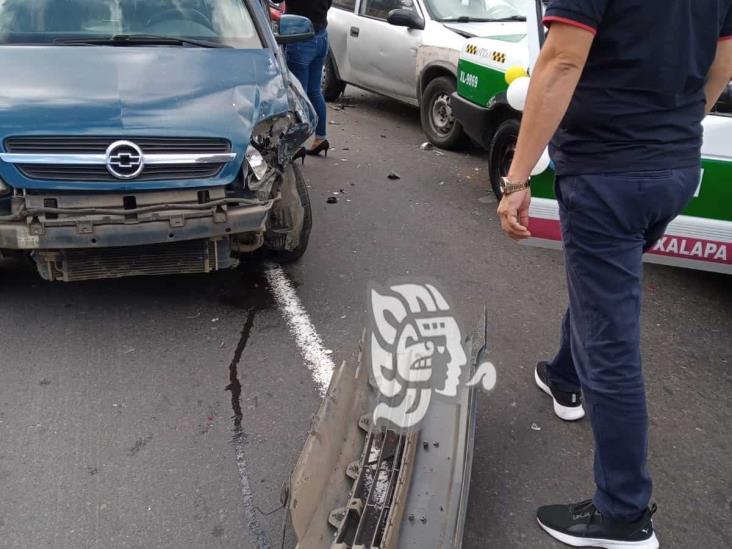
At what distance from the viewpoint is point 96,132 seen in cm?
349

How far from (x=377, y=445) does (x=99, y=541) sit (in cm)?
97

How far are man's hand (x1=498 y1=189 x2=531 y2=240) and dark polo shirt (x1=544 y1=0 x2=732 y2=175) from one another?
0.50ft

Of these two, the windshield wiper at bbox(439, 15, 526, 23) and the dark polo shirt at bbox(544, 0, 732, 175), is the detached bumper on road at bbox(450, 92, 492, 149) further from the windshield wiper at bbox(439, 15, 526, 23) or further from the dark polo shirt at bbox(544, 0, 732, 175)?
the dark polo shirt at bbox(544, 0, 732, 175)

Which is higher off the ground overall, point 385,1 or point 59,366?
point 385,1

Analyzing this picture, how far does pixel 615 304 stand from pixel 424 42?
550cm

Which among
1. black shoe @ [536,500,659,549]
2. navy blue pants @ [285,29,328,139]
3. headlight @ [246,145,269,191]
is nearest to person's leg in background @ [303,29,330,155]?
navy blue pants @ [285,29,328,139]

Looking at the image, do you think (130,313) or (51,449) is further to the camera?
(130,313)

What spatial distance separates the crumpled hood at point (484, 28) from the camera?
6.73m

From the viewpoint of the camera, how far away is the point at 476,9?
720 cm

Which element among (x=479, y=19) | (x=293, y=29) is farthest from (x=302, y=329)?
(x=479, y=19)

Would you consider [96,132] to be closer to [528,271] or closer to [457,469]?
[457,469]

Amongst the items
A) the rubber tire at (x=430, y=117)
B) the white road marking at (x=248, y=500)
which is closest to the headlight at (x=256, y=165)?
the white road marking at (x=248, y=500)

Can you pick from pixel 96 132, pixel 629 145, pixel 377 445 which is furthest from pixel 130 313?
pixel 629 145
